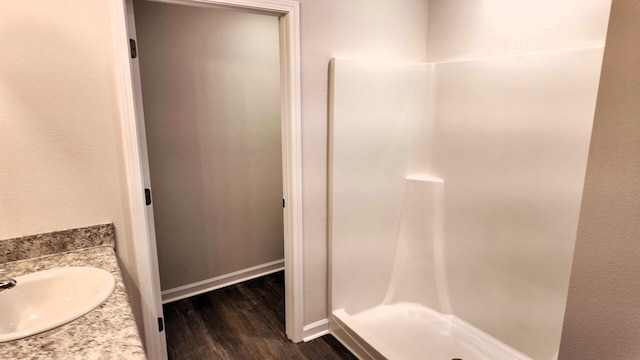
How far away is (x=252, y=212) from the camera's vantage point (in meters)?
3.17

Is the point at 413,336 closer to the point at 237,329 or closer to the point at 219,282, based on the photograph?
the point at 237,329

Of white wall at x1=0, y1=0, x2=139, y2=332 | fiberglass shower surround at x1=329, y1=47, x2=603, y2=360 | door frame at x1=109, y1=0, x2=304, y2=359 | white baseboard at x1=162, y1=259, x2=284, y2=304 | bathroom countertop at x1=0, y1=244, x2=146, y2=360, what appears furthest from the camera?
white baseboard at x1=162, y1=259, x2=284, y2=304

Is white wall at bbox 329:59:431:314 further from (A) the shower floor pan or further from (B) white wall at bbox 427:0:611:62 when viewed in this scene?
(B) white wall at bbox 427:0:611:62

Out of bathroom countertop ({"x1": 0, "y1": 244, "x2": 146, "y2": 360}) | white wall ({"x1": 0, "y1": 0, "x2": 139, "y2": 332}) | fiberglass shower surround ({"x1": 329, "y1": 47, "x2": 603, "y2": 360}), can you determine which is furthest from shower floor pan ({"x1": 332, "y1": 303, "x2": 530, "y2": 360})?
white wall ({"x1": 0, "y1": 0, "x2": 139, "y2": 332})

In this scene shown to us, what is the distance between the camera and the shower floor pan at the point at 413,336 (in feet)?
6.82

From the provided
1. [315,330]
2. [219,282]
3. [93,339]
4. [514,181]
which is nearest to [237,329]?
[315,330]

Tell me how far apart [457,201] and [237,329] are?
1792 millimetres

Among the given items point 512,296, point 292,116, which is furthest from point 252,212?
point 512,296

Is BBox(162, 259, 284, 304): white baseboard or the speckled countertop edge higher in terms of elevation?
the speckled countertop edge

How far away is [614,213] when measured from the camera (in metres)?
0.81

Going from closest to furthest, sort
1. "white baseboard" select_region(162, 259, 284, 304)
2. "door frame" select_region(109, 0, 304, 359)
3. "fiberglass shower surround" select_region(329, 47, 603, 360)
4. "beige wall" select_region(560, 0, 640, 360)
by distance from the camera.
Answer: "beige wall" select_region(560, 0, 640, 360) < "door frame" select_region(109, 0, 304, 359) < "fiberglass shower surround" select_region(329, 47, 603, 360) < "white baseboard" select_region(162, 259, 284, 304)

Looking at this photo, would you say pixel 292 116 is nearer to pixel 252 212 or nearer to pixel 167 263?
pixel 252 212

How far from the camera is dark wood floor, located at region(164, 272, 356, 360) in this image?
2257 mm

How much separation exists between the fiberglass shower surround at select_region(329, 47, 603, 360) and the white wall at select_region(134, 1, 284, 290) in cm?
111
